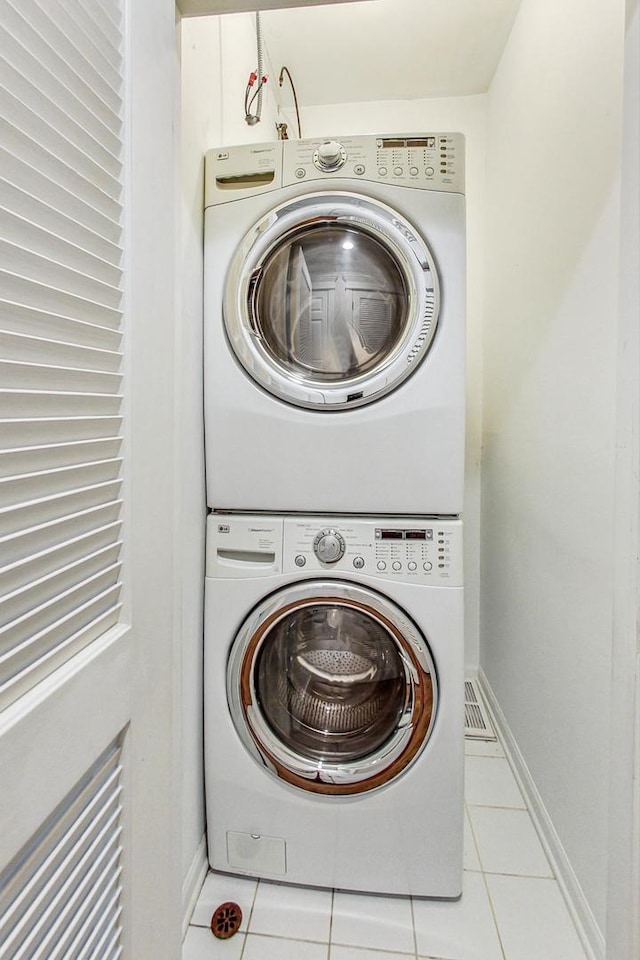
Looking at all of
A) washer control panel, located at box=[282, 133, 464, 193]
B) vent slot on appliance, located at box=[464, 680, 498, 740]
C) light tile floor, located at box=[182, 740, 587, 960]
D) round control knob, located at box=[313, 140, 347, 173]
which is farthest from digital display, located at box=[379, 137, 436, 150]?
light tile floor, located at box=[182, 740, 587, 960]

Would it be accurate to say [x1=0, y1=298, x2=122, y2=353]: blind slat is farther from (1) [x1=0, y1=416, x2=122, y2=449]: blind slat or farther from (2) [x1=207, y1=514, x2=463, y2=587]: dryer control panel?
(2) [x1=207, y1=514, x2=463, y2=587]: dryer control panel

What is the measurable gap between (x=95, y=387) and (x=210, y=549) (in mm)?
769

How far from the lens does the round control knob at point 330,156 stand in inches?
48.0

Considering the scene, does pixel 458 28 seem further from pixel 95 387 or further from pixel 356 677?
pixel 356 677

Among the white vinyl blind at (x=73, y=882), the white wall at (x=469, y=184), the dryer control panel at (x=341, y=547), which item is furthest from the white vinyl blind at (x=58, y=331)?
the white wall at (x=469, y=184)

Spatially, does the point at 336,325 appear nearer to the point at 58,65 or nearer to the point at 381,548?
the point at 381,548

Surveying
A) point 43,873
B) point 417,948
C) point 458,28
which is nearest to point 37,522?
point 43,873

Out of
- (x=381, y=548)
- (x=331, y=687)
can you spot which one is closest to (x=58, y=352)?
(x=381, y=548)

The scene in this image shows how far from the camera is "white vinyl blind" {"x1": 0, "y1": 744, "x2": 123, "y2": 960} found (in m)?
0.46

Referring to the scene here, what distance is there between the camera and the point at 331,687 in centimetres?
133

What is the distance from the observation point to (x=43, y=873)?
1.61 feet

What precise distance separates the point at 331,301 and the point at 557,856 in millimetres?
1546

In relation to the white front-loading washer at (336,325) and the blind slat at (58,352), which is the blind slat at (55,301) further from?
the white front-loading washer at (336,325)

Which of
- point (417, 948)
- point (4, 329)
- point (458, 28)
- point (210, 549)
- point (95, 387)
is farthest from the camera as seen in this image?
point (458, 28)
